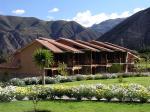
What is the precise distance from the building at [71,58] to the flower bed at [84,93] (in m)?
30.3

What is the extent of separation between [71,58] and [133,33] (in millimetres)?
117296

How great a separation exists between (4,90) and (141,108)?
851 cm

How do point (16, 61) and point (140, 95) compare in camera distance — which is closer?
point (140, 95)

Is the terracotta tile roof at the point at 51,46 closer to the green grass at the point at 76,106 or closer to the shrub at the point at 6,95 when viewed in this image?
the shrub at the point at 6,95

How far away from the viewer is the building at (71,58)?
59438mm

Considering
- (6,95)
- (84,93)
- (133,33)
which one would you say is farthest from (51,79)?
(133,33)

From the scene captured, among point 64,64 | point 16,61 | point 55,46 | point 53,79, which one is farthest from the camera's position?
point 16,61

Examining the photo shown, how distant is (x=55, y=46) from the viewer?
6112cm

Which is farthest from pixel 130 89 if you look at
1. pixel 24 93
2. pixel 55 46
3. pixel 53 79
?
pixel 55 46

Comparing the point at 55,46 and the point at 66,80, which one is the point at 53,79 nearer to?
the point at 66,80

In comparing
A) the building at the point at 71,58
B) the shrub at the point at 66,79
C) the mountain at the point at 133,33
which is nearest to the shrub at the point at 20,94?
the shrub at the point at 66,79

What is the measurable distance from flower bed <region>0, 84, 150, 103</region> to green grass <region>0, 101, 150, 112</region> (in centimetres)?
77

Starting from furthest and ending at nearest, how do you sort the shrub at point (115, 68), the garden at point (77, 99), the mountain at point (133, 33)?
the mountain at point (133, 33) → the shrub at point (115, 68) → the garden at point (77, 99)

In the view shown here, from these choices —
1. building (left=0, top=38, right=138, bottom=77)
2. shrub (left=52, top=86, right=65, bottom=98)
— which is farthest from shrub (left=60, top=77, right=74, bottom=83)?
shrub (left=52, top=86, right=65, bottom=98)
